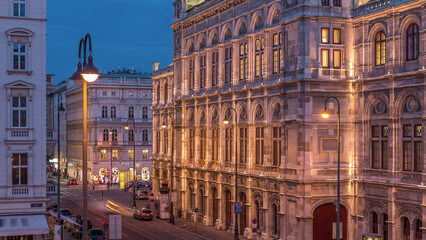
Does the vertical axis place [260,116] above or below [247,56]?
below

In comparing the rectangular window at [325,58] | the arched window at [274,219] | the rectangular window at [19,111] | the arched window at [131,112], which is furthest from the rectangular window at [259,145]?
the arched window at [131,112]

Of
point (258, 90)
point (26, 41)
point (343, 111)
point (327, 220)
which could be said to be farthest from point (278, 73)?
point (26, 41)

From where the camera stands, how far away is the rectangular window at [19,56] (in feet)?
134

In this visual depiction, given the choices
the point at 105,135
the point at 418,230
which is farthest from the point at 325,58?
the point at 105,135

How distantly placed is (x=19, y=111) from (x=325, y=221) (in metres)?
23.5

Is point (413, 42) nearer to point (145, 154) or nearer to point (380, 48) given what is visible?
point (380, 48)

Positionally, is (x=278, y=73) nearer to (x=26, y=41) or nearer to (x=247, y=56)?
(x=247, y=56)

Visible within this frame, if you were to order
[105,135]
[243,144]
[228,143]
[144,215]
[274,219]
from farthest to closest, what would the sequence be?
[105,135] → [144,215] → [228,143] → [243,144] → [274,219]

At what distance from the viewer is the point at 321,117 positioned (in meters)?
47.0

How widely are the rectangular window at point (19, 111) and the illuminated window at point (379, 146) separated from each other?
79.1 feet

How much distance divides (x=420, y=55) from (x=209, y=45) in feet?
92.1

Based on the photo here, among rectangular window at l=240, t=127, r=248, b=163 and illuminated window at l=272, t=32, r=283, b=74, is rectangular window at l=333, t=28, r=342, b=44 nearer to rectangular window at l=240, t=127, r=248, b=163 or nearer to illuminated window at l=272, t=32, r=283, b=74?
illuminated window at l=272, t=32, r=283, b=74

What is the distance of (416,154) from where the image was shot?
4128cm

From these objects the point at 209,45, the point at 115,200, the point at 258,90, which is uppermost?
the point at 209,45
